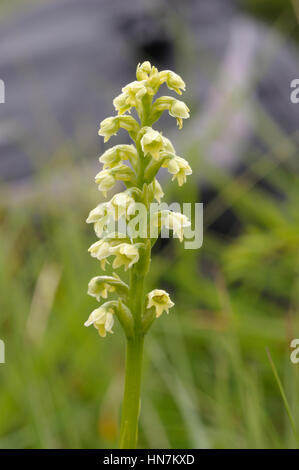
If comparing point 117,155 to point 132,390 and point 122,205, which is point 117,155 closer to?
point 122,205

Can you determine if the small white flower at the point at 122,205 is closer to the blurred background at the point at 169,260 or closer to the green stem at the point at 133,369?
the green stem at the point at 133,369

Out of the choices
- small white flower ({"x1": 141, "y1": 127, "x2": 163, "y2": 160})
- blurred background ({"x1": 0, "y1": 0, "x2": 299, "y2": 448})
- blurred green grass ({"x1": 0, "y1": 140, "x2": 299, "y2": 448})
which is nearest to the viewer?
small white flower ({"x1": 141, "y1": 127, "x2": 163, "y2": 160})

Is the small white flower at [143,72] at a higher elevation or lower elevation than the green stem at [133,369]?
higher

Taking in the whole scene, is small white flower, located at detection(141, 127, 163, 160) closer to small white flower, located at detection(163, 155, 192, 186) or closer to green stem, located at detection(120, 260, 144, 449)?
small white flower, located at detection(163, 155, 192, 186)

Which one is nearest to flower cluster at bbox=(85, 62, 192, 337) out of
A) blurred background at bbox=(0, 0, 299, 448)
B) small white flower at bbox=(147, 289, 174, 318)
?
small white flower at bbox=(147, 289, 174, 318)

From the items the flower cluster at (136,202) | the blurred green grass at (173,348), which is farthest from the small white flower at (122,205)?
the blurred green grass at (173,348)
